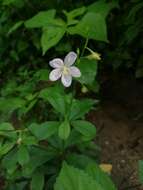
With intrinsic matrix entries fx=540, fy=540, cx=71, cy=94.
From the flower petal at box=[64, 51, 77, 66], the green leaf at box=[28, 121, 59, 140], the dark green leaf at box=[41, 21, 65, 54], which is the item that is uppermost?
the flower petal at box=[64, 51, 77, 66]

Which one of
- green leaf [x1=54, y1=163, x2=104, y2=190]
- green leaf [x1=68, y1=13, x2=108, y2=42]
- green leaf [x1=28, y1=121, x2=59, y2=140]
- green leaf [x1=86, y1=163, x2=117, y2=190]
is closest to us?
green leaf [x1=54, y1=163, x2=104, y2=190]

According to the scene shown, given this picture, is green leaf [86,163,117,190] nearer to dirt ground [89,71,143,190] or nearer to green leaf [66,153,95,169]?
green leaf [66,153,95,169]

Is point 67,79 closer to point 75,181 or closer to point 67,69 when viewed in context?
point 67,69

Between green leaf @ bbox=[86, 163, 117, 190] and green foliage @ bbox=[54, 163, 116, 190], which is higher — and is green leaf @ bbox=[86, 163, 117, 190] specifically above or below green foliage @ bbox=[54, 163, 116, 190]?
below

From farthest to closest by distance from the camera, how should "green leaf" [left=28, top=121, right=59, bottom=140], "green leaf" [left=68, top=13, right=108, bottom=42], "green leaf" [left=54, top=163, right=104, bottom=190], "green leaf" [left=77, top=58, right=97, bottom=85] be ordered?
1. "green leaf" [left=68, top=13, right=108, bottom=42]
2. "green leaf" [left=77, top=58, right=97, bottom=85]
3. "green leaf" [left=28, top=121, right=59, bottom=140]
4. "green leaf" [left=54, top=163, right=104, bottom=190]

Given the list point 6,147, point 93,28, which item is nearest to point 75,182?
point 6,147

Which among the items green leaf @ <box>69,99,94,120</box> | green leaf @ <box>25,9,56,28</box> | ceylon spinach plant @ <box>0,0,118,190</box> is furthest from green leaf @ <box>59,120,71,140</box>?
green leaf @ <box>25,9,56,28</box>

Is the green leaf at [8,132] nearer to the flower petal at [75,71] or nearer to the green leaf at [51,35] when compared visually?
the flower petal at [75,71]

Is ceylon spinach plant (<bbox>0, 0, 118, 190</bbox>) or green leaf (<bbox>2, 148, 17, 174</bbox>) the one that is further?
green leaf (<bbox>2, 148, 17, 174</bbox>)

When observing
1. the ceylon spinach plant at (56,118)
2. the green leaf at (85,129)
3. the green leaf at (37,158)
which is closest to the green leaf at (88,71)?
the ceylon spinach plant at (56,118)
